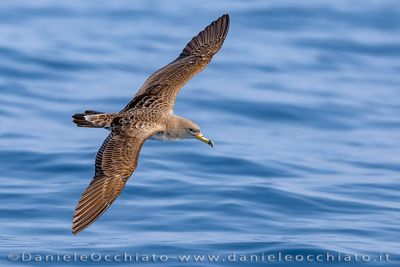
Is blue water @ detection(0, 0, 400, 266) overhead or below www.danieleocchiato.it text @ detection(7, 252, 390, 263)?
overhead

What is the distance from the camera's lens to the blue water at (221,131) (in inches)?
483

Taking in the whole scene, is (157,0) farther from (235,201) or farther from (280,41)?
(235,201)

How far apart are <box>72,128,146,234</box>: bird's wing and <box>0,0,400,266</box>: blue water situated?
49.0 inches

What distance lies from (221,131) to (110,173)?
5567 mm

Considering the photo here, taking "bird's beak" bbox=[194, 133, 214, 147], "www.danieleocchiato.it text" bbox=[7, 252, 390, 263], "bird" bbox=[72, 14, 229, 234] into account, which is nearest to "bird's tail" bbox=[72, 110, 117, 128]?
"bird" bbox=[72, 14, 229, 234]

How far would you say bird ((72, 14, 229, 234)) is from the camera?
1047cm

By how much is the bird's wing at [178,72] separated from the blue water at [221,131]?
1.47 meters

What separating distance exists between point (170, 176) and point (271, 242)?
7.59 feet

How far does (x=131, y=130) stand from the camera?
36.2 ft

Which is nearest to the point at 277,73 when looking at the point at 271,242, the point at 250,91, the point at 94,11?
the point at 250,91
